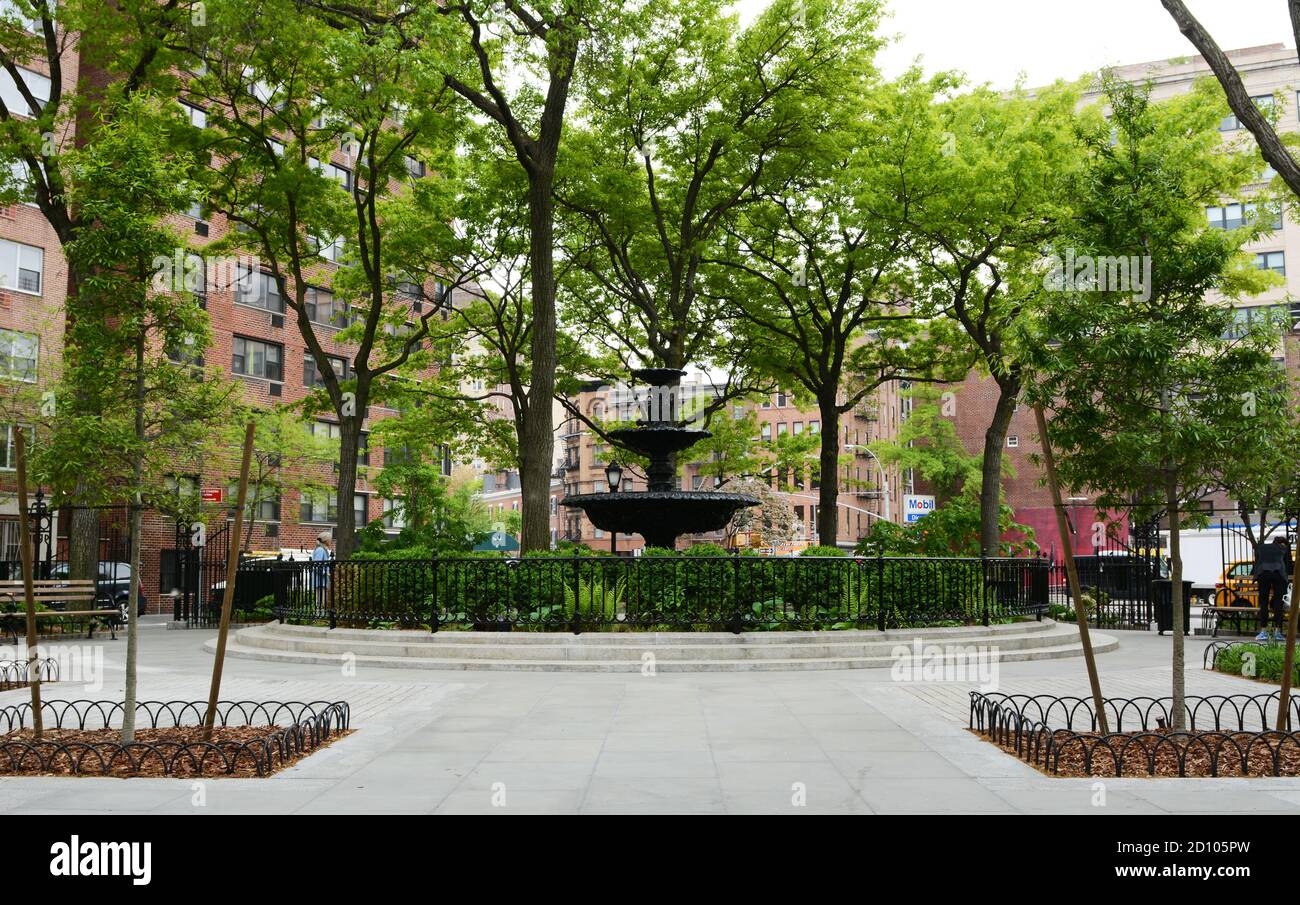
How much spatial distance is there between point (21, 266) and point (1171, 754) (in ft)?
125

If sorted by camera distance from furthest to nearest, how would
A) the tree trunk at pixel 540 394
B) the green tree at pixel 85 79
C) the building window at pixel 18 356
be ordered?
the building window at pixel 18 356
the green tree at pixel 85 79
the tree trunk at pixel 540 394

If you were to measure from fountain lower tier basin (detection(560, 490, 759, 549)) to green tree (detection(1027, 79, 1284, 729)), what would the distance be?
7872mm

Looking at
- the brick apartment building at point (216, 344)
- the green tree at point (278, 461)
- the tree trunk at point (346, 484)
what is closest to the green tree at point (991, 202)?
the brick apartment building at point (216, 344)

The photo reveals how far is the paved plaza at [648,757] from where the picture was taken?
6191mm

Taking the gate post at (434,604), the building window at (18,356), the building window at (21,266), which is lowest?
the gate post at (434,604)

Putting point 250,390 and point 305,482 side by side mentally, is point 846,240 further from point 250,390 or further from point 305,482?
point 250,390

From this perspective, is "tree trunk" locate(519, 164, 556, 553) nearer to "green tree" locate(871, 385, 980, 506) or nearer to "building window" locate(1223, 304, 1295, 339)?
"building window" locate(1223, 304, 1295, 339)

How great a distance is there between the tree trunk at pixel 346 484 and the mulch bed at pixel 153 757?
46.3 feet

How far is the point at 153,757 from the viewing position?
7.53 m

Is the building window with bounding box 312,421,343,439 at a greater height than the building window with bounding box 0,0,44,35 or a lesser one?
lesser

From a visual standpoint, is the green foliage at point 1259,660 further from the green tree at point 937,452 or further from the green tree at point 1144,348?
the green tree at point 937,452

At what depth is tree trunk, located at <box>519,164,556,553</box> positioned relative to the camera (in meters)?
18.2

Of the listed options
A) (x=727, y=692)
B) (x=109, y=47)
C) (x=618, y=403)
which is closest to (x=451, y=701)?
(x=727, y=692)

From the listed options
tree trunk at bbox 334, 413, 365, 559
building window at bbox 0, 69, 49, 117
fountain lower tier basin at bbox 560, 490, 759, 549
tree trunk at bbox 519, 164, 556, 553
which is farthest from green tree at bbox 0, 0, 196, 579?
building window at bbox 0, 69, 49, 117
